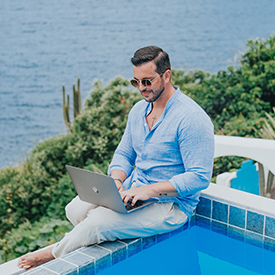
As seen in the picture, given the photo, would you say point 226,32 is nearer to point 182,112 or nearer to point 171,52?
point 171,52

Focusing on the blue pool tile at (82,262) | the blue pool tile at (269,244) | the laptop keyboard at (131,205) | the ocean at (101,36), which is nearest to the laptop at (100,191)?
the laptop keyboard at (131,205)

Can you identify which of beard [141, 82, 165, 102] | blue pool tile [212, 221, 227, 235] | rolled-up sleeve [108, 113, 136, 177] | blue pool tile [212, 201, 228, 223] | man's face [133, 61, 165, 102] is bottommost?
blue pool tile [212, 221, 227, 235]

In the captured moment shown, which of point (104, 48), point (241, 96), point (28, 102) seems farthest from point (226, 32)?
point (241, 96)

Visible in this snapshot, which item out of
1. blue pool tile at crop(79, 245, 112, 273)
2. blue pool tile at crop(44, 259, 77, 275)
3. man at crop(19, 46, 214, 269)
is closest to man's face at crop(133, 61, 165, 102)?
man at crop(19, 46, 214, 269)

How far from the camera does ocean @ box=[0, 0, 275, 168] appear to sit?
73.7 ft

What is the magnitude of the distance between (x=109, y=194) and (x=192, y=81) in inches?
252

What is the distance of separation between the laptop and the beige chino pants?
5 centimetres

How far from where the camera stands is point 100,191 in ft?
7.51

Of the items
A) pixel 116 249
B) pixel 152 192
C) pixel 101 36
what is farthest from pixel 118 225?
pixel 101 36

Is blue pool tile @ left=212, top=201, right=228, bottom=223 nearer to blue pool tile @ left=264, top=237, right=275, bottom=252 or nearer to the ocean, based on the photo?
blue pool tile @ left=264, top=237, right=275, bottom=252

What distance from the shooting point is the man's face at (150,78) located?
93.0 inches

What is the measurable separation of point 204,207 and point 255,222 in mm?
376

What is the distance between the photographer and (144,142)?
2521 mm

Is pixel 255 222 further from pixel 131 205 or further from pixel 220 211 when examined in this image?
pixel 131 205
